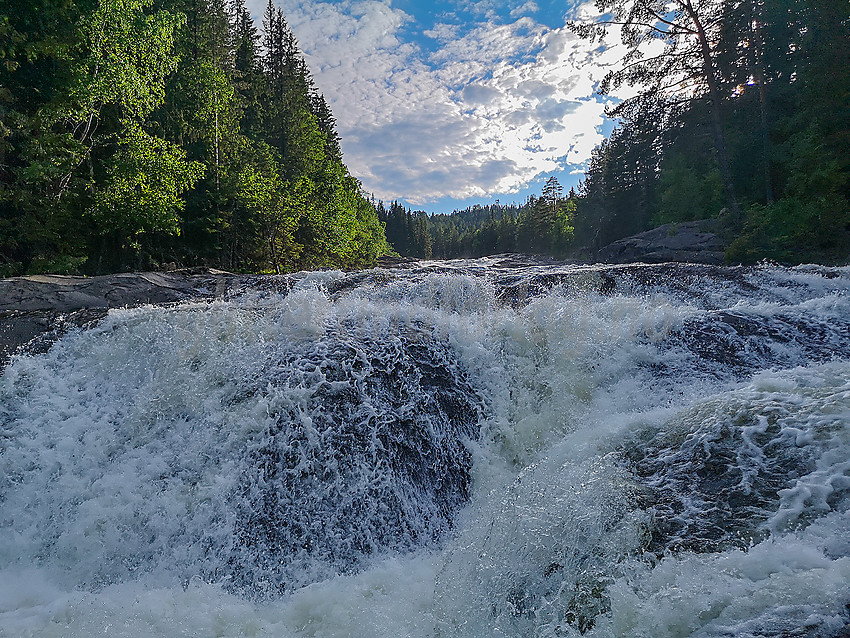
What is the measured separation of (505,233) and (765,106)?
5844cm

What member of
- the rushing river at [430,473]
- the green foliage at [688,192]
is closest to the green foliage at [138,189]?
the rushing river at [430,473]

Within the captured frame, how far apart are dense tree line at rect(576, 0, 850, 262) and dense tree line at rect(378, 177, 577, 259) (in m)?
32.9

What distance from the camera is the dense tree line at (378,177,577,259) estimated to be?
59.1m

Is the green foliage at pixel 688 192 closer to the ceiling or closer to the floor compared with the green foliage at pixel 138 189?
closer to the ceiling

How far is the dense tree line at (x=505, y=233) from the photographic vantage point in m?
59.1

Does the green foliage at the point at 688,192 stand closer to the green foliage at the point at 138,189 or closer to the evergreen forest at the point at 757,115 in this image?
the evergreen forest at the point at 757,115

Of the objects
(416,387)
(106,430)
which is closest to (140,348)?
(106,430)

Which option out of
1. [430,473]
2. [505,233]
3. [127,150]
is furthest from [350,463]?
[505,233]

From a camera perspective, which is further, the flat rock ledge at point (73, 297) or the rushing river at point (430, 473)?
the flat rock ledge at point (73, 297)

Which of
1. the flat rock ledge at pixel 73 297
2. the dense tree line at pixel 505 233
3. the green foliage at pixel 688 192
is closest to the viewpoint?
the flat rock ledge at pixel 73 297

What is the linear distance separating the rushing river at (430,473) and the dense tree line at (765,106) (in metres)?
8.02

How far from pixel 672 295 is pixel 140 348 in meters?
9.36

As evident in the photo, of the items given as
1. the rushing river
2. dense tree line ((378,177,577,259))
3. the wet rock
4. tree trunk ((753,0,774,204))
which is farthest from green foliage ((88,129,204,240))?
dense tree line ((378,177,577,259))

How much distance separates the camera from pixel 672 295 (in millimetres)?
8688
